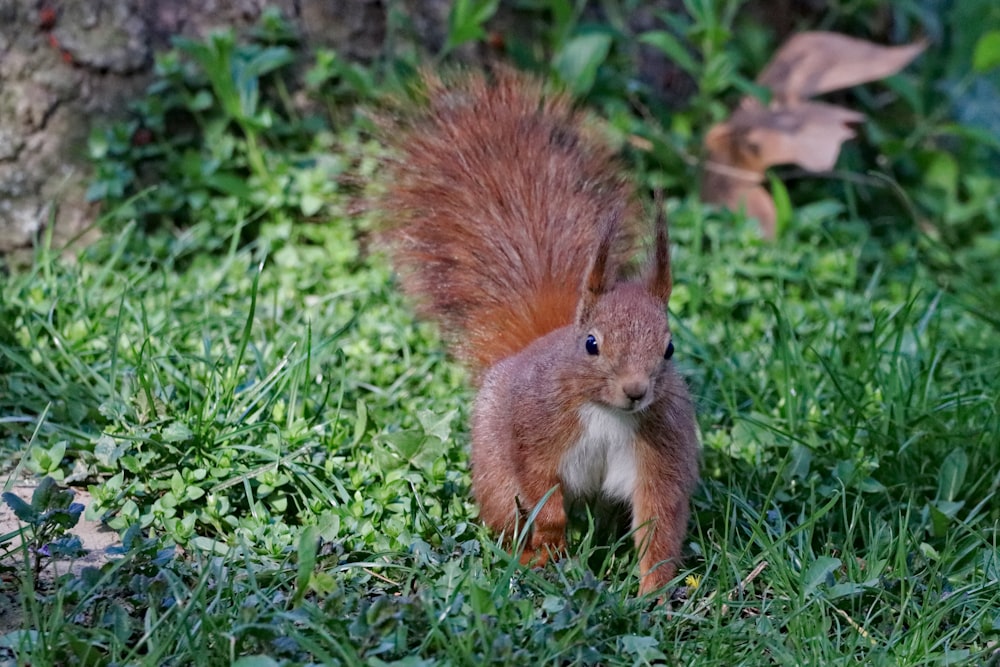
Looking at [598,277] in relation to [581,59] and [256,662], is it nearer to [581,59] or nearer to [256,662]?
[256,662]

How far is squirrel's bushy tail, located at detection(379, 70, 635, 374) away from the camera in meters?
2.39

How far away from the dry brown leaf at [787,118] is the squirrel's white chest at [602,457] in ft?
5.49

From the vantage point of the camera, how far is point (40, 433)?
7.82 ft

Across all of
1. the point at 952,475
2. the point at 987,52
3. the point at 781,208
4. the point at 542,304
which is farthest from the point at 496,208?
the point at 987,52

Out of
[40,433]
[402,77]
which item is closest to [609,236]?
[40,433]

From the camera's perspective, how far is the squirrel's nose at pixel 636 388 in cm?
192

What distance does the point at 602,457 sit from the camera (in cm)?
214

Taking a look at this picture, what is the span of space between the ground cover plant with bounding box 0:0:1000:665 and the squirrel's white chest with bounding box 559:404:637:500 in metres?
0.16

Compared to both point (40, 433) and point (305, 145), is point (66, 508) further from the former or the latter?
point (305, 145)

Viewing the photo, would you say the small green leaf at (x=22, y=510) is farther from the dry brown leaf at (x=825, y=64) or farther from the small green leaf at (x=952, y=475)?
the dry brown leaf at (x=825, y=64)

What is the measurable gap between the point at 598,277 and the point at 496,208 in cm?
50

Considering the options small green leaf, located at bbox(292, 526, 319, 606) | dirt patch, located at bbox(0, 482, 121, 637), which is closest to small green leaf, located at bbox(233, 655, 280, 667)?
small green leaf, located at bbox(292, 526, 319, 606)

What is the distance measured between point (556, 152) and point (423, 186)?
298mm

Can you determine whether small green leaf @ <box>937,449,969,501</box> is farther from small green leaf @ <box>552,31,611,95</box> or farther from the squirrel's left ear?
small green leaf @ <box>552,31,611,95</box>
